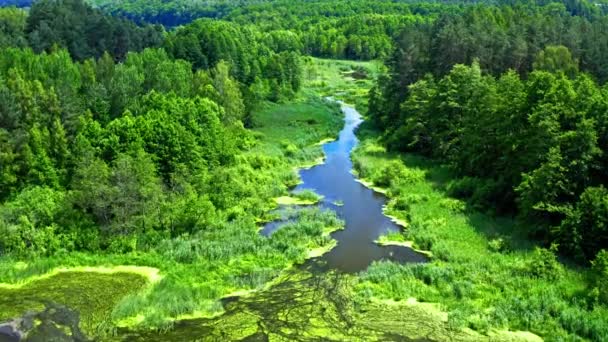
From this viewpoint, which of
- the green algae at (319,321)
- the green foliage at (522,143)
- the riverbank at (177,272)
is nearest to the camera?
the green algae at (319,321)

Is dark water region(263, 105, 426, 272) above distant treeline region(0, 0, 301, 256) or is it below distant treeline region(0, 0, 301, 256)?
below

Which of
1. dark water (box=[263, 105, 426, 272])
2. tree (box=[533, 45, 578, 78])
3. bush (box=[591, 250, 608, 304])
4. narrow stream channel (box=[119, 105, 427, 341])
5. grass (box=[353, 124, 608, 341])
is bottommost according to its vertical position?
dark water (box=[263, 105, 426, 272])

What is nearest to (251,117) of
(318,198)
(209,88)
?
(209,88)

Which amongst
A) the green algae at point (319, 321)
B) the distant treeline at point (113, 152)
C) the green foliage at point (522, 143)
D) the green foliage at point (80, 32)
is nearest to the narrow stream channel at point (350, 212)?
the green foliage at point (522, 143)

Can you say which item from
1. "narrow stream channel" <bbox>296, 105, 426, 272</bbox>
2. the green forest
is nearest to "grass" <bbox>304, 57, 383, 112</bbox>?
the green forest

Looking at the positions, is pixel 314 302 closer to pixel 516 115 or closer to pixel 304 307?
pixel 304 307

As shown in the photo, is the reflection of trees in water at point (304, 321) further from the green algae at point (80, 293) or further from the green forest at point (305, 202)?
the green algae at point (80, 293)

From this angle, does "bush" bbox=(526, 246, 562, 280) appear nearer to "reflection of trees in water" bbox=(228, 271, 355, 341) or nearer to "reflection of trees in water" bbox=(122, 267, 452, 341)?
"reflection of trees in water" bbox=(122, 267, 452, 341)
